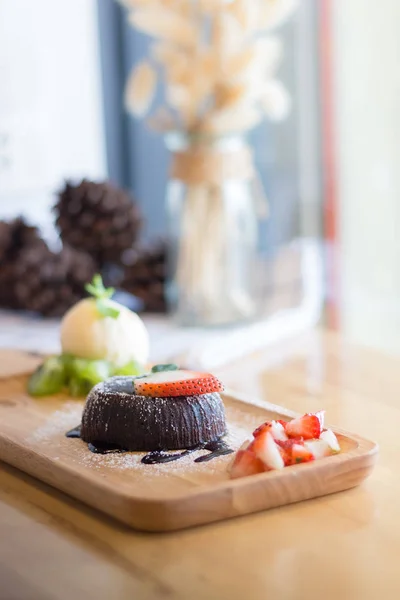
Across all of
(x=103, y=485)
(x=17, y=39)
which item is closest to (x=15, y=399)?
(x=103, y=485)

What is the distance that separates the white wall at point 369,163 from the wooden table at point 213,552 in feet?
4.06

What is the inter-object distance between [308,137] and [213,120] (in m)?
0.70

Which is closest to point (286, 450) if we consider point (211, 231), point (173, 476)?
point (173, 476)

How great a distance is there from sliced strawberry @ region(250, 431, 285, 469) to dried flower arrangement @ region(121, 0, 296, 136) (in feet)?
3.04

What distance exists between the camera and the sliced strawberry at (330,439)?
1165 millimetres

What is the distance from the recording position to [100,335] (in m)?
1.55

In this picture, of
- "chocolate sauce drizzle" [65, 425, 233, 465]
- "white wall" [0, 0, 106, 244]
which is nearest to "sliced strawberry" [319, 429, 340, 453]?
"chocolate sauce drizzle" [65, 425, 233, 465]

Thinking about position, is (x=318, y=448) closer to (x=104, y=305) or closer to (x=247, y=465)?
(x=247, y=465)

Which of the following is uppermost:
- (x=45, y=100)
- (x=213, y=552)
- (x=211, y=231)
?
(x=45, y=100)

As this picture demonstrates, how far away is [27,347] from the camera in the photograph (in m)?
1.90

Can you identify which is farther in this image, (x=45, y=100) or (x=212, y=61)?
(x=45, y=100)

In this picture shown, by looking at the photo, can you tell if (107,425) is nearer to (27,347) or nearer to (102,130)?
(27,347)

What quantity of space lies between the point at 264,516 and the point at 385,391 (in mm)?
533

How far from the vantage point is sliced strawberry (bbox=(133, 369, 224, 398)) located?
1.25 m
